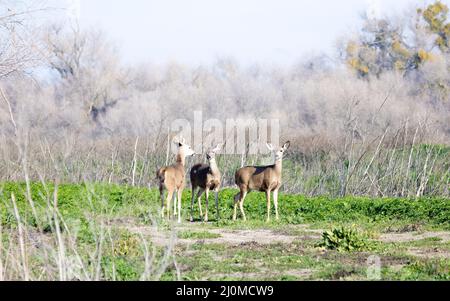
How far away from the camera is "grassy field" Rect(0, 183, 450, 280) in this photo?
813 cm

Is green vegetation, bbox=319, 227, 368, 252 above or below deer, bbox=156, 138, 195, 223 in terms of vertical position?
below

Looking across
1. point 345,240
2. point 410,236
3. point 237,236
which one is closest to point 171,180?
point 237,236

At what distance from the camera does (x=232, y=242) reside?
13.0 metres

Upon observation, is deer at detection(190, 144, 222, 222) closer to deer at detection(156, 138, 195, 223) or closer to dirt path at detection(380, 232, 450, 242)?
deer at detection(156, 138, 195, 223)

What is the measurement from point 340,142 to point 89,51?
29899 mm

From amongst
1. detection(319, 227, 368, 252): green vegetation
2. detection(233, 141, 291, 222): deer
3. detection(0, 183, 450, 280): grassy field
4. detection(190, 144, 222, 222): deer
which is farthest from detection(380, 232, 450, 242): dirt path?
detection(190, 144, 222, 222): deer

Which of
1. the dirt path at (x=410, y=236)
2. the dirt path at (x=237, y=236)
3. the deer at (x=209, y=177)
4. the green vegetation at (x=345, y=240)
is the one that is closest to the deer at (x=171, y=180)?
the deer at (x=209, y=177)

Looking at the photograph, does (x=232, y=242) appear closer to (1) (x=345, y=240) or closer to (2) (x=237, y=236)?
(2) (x=237, y=236)

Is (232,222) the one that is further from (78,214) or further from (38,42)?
(38,42)

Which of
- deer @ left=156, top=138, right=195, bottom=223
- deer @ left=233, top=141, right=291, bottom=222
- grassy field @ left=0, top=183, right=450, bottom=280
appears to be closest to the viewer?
grassy field @ left=0, top=183, right=450, bottom=280

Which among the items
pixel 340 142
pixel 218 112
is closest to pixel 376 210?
pixel 340 142

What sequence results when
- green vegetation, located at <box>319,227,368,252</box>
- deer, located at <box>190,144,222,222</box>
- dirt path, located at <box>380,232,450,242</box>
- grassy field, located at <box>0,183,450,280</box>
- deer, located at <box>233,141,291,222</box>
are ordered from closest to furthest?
1. grassy field, located at <box>0,183,450,280</box>
2. green vegetation, located at <box>319,227,368,252</box>
3. dirt path, located at <box>380,232,450,242</box>
4. deer, located at <box>190,144,222,222</box>
5. deer, located at <box>233,141,291,222</box>

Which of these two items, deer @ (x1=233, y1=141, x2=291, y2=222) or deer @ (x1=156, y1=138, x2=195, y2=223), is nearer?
deer @ (x1=156, y1=138, x2=195, y2=223)

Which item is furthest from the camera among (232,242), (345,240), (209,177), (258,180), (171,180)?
(258,180)
